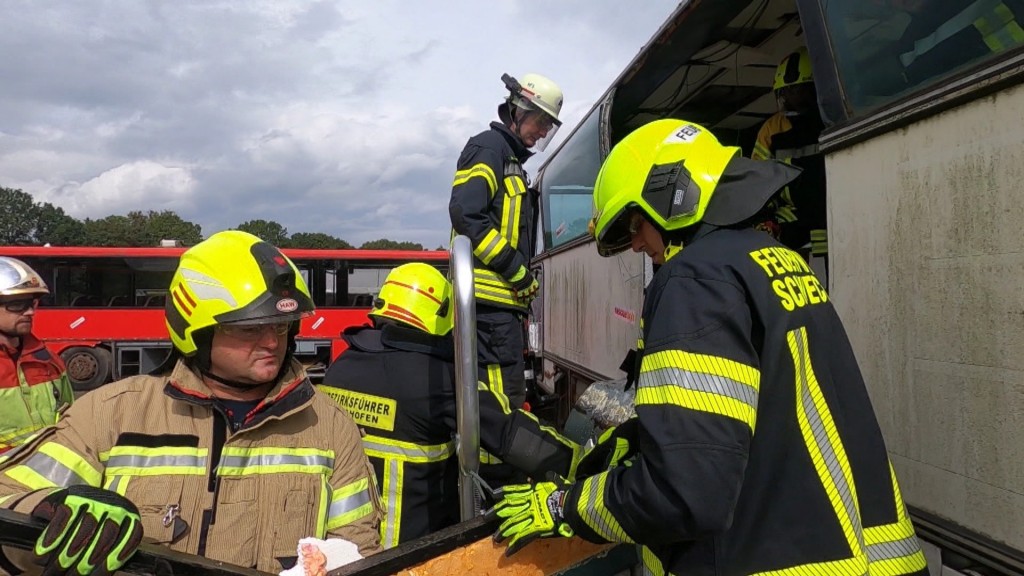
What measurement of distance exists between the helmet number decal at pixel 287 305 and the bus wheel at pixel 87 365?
13.6 m

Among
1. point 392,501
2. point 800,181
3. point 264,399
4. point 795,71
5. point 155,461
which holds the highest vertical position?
point 795,71

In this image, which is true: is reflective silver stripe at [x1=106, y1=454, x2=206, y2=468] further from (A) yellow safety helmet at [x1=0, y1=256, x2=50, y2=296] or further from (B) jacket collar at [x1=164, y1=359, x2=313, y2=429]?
(A) yellow safety helmet at [x1=0, y1=256, x2=50, y2=296]

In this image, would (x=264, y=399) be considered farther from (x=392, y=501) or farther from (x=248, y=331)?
(x=392, y=501)

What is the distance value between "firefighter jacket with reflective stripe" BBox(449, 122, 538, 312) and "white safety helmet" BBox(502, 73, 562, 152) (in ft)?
0.59

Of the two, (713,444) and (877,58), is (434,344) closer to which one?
(713,444)

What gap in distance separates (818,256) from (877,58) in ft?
4.29

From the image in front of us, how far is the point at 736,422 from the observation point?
1.23m

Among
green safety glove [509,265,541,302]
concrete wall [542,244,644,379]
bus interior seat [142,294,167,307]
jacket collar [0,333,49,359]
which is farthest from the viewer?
bus interior seat [142,294,167,307]

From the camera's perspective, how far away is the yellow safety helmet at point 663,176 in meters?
1.49

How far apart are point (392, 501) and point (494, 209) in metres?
1.61

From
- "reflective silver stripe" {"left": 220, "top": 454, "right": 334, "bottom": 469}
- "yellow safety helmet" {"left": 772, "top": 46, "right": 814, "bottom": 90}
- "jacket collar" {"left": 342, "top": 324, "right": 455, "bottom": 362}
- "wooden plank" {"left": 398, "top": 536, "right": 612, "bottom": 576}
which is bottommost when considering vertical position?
"wooden plank" {"left": 398, "top": 536, "right": 612, "bottom": 576}

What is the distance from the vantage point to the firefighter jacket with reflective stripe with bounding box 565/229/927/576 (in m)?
1.23

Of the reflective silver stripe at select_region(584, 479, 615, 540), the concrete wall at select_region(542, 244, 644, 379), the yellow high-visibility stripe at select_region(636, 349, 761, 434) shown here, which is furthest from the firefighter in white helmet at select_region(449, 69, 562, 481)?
the yellow high-visibility stripe at select_region(636, 349, 761, 434)

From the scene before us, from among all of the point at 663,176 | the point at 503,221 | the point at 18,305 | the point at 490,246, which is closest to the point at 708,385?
the point at 663,176
